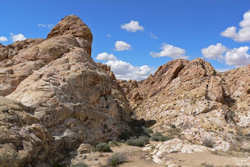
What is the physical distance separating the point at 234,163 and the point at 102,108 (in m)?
10.8

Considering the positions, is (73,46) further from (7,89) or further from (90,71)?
(7,89)

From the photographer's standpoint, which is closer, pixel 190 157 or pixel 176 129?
pixel 190 157

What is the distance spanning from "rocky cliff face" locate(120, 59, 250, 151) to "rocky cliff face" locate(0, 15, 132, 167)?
576cm

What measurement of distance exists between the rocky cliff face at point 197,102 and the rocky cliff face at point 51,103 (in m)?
5.76

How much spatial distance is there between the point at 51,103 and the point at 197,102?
15634mm

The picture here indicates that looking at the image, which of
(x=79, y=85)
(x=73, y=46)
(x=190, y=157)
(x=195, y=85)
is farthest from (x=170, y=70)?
(x=190, y=157)

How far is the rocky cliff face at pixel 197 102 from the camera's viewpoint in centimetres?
1792

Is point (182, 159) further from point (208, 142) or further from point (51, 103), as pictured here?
point (51, 103)

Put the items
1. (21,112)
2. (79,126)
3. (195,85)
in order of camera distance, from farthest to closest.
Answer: (195,85) < (79,126) < (21,112)

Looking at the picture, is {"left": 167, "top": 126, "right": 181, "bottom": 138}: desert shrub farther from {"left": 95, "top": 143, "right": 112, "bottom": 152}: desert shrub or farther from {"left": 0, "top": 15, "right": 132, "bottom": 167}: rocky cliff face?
{"left": 95, "top": 143, "right": 112, "bottom": 152}: desert shrub

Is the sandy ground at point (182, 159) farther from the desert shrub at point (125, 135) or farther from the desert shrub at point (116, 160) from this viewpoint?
the desert shrub at point (125, 135)

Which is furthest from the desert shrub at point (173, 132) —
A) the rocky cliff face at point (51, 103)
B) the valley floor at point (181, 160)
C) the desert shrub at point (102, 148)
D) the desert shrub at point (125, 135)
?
the desert shrub at point (102, 148)

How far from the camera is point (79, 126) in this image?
567 inches

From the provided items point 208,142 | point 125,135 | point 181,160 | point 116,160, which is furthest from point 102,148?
point 208,142
